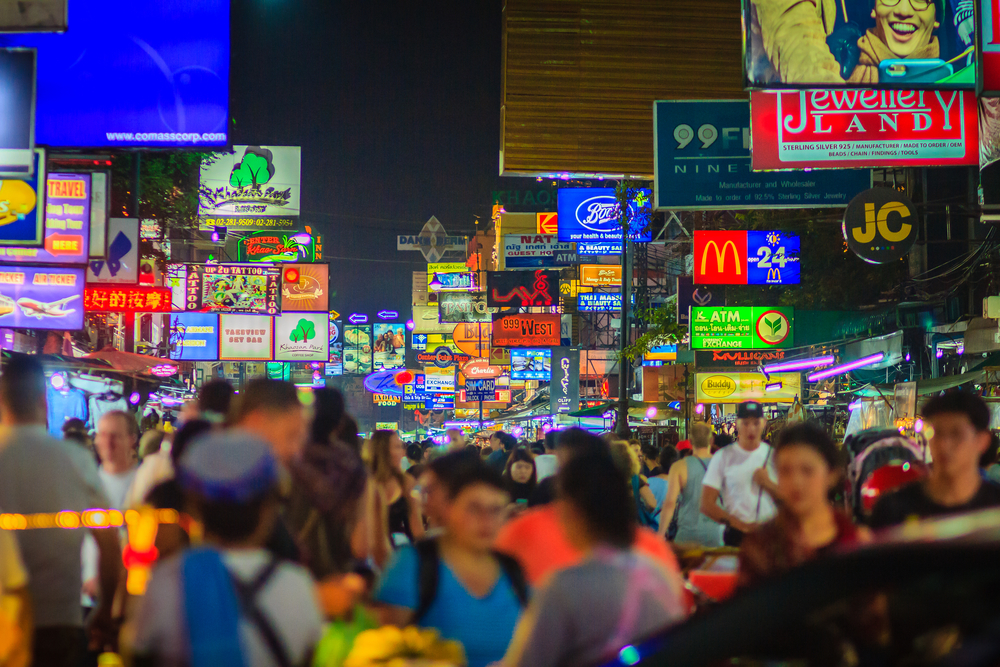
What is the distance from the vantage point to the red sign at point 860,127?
10461 millimetres

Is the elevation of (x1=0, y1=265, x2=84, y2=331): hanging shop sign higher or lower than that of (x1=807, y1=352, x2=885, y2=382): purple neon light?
higher

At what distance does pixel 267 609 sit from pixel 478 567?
3.65 ft

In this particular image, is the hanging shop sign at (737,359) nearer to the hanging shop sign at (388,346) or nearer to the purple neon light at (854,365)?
the purple neon light at (854,365)

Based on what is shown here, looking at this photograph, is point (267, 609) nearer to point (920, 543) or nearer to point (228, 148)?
point (920, 543)

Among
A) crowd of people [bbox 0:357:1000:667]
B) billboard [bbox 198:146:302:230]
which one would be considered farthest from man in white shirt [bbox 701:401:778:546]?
billboard [bbox 198:146:302:230]

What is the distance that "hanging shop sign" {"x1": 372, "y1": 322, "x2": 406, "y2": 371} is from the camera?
7078cm

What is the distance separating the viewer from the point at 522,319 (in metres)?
31.7

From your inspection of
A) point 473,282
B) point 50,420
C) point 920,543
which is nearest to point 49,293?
point 50,420

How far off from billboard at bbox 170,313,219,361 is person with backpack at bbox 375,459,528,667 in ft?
77.2

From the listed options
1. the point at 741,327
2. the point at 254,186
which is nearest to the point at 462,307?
the point at 254,186

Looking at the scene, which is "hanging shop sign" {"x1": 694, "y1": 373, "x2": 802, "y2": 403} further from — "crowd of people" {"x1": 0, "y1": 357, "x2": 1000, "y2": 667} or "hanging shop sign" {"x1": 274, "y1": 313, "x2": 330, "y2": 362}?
"crowd of people" {"x1": 0, "y1": 357, "x2": 1000, "y2": 667}

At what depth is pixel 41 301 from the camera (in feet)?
49.9

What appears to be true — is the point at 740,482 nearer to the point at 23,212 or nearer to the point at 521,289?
the point at 23,212

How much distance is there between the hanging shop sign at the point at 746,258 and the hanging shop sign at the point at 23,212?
1174 cm
